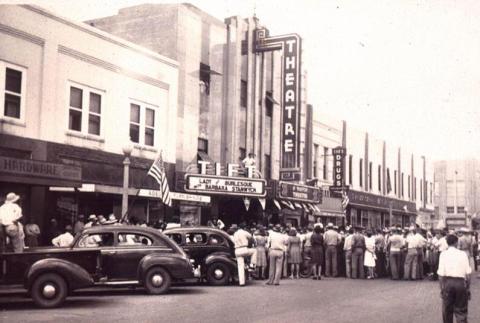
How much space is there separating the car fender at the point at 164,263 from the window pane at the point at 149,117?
Result: 10728mm

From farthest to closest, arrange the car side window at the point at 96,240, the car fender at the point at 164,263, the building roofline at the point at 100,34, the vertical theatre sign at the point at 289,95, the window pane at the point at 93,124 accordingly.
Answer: the vertical theatre sign at the point at 289,95, the window pane at the point at 93,124, the building roofline at the point at 100,34, the car fender at the point at 164,263, the car side window at the point at 96,240

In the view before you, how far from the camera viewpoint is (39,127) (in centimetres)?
1978

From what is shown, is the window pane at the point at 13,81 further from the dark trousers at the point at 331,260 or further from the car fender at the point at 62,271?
the dark trousers at the point at 331,260

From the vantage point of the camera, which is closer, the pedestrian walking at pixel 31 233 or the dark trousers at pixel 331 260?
the pedestrian walking at pixel 31 233

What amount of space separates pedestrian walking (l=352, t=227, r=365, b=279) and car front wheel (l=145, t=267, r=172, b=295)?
9.18 meters

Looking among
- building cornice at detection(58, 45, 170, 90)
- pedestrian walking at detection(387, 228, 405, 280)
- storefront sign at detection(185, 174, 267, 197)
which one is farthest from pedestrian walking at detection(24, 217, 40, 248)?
pedestrian walking at detection(387, 228, 405, 280)

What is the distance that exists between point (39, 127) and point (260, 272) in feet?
28.3

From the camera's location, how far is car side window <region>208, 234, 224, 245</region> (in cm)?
1766

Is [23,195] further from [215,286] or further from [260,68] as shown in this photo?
[260,68]

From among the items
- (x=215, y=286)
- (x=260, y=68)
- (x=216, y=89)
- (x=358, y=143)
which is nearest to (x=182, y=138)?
(x=216, y=89)

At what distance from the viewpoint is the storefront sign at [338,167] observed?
38.2 meters

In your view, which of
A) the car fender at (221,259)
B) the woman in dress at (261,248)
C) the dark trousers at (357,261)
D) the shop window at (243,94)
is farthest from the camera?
the shop window at (243,94)

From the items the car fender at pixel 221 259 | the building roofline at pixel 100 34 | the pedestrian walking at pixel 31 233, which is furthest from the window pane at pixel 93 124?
the car fender at pixel 221 259

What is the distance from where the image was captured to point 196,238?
1762 cm
